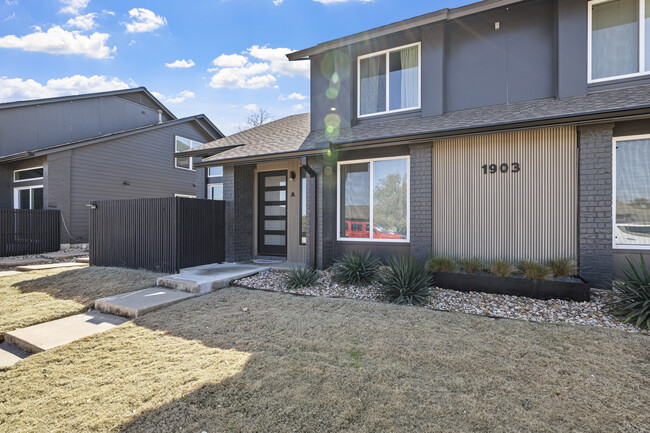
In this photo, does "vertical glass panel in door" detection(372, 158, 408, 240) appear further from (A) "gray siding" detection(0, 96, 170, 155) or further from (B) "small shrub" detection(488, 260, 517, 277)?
(A) "gray siding" detection(0, 96, 170, 155)

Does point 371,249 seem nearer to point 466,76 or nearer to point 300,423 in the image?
point 466,76

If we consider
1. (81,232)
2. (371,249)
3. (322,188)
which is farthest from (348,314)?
(81,232)

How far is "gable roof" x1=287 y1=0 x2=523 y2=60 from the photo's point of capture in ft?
22.0

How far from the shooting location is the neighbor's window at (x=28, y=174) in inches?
497

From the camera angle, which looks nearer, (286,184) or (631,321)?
(631,321)

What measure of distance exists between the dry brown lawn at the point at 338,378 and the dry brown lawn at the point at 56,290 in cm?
168

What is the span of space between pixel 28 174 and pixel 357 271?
48.6 ft

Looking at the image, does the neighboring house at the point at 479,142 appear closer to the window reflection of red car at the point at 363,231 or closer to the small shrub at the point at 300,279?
the window reflection of red car at the point at 363,231

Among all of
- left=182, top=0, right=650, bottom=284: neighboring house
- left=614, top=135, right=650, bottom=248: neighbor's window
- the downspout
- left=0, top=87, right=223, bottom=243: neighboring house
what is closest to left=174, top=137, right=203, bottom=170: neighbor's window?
left=0, top=87, right=223, bottom=243: neighboring house

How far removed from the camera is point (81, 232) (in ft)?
40.7

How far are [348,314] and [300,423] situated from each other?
7.86 ft

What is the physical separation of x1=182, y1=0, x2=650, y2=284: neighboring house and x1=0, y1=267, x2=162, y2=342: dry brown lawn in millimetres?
2665

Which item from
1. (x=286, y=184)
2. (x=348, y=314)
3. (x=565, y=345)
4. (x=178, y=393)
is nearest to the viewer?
(x=178, y=393)

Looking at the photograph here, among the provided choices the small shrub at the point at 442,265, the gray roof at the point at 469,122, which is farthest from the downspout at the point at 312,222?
the small shrub at the point at 442,265
